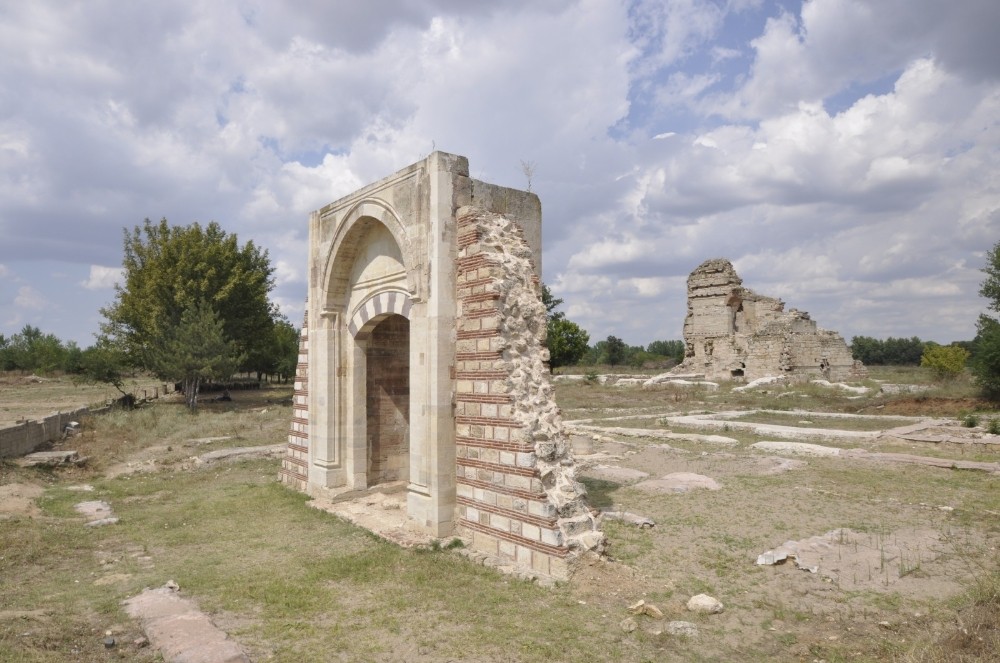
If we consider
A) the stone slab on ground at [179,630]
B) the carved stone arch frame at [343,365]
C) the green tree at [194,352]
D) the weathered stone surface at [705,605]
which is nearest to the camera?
the stone slab on ground at [179,630]

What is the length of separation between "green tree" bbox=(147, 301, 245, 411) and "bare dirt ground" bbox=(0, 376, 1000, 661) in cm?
1119

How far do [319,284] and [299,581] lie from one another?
5090mm

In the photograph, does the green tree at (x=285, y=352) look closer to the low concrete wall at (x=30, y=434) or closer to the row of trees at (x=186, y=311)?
the row of trees at (x=186, y=311)

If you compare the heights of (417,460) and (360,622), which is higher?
(417,460)

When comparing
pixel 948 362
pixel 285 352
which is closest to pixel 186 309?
pixel 285 352

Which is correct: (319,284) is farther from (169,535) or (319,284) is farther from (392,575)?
(392,575)

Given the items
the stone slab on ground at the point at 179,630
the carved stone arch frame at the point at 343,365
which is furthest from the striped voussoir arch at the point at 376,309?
the stone slab on ground at the point at 179,630

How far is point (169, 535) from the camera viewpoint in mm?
7262

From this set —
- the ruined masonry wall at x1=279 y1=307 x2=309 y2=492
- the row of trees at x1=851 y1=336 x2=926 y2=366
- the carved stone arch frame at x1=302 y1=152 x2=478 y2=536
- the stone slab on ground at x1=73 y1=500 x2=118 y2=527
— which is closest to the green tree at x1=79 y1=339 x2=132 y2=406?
the stone slab on ground at x1=73 y1=500 x2=118 y2=527

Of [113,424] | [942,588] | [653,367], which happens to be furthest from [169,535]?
[653,367]

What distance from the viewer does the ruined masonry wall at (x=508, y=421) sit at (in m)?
5.62

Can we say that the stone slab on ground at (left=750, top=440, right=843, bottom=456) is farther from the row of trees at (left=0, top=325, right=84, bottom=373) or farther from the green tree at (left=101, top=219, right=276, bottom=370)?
the row of trees at (left=0, top=325, right=84, bottom=373)

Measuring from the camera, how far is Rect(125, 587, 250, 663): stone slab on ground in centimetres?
411

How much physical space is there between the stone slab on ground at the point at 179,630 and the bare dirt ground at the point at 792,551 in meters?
0.29
